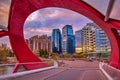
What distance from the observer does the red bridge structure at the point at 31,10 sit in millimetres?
19375

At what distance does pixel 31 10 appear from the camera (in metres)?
22.3

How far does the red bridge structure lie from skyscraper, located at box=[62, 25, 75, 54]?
130 meters

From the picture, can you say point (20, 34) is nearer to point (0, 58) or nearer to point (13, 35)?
point (13, 35)

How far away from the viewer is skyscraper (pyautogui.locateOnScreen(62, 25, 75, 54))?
154 meters

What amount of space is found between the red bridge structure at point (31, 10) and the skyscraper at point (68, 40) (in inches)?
5119

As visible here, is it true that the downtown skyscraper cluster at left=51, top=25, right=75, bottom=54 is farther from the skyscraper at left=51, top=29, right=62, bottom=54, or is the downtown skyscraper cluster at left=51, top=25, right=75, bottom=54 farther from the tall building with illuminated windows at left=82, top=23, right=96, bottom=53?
the tall building with illuminated windows at left=82, top=23, right=96, bottom=53

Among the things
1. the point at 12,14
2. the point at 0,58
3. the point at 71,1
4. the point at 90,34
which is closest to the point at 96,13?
the point at 71,1

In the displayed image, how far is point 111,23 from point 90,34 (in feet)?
391

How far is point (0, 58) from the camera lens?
80.9 meters

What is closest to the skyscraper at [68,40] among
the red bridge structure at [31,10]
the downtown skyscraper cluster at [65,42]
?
the downtown skyscraper cluster at [65,42]

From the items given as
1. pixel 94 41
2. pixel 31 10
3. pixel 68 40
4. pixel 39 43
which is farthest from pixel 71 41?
pixel 31 10

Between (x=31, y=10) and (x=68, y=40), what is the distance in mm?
136199

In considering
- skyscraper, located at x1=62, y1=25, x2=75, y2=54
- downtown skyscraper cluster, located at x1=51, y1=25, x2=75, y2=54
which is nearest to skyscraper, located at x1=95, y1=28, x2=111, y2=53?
skyscraper, located at x1=62, y1=25, x2=75, y2=54

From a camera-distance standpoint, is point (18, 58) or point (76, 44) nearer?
point (18, 58)
